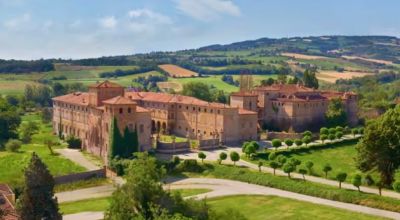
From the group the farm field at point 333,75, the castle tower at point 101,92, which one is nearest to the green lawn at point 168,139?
the castle tower at point 101,92

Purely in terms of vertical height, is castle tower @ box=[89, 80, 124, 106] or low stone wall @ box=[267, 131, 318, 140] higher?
castle tower @ box=[89, 80, 124, 106]

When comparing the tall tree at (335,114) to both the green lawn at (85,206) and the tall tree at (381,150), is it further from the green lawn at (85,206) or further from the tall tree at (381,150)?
the green lawn at (85,206)

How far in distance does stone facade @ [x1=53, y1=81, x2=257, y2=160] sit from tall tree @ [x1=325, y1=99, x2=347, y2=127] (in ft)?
43.4

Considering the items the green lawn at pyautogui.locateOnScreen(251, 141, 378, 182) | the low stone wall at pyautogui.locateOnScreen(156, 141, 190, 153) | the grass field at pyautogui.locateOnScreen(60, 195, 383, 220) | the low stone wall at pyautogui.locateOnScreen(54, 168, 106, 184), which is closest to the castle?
the low stone wall at pyautogui.locateOnScreen(156, 141, 190, 153)

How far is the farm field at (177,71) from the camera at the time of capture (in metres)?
160

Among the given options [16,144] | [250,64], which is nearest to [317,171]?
[16,144]

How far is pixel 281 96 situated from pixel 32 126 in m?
34.3

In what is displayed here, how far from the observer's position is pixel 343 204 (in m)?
43.2

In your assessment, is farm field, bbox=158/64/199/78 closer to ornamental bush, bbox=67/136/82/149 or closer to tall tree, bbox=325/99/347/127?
tall tree, bbox=325/99/347/127

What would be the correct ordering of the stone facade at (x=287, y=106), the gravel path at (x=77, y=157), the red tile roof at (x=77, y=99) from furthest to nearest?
the stone facade at (x=287, y=106)
the red tile roof at (x=77, y=99)
the gravel path at (x=77, y=157)

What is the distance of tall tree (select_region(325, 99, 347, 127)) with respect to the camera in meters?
78.0

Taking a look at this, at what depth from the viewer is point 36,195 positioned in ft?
94.9

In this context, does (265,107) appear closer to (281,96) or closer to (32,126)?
(281,96)

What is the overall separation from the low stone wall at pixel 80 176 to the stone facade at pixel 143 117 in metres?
4.07
